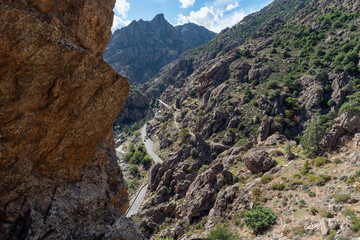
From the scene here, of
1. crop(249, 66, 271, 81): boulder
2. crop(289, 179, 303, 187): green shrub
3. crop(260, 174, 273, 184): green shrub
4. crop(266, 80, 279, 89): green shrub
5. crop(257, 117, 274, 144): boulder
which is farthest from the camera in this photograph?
crop(249, 66, 271, 81): boulder

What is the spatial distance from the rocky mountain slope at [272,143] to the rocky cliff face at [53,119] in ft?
66.8

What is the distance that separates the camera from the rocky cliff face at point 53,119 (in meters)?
8.44

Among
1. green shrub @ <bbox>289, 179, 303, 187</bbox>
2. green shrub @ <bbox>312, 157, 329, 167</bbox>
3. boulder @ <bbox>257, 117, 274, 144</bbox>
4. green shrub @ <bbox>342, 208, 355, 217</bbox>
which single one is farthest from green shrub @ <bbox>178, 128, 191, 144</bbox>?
green shrub @ <bbox>342, 208, 355, 217</bbox>

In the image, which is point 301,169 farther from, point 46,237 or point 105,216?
point 46,237

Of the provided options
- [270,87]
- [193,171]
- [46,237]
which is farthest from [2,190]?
[270,87]

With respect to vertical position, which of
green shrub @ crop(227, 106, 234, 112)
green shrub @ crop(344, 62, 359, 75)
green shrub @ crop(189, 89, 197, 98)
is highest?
green shrub @ crop(189, 89, 197, 98)

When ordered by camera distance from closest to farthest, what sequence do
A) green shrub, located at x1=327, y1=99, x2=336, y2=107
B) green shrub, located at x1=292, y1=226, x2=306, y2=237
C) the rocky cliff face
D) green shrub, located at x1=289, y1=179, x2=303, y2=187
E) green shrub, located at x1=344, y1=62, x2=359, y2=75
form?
the rocky cliff face
green shrub, located at x1=292, y1=226, x2=306, y2=237
green shrub, located at x1=289, y1=179, x2=303, y2=187
green shrub, located at x1=327, y1=99, x2=336, y2=107
green shrub, located at x1=344, y1=62, x2=359, y2=75

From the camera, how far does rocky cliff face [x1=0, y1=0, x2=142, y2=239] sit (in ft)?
27.7

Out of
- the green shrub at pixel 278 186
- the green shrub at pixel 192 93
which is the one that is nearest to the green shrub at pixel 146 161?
the green shrub at pixel 192 93

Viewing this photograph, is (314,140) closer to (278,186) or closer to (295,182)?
(295,182)

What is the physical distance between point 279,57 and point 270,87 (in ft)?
99.5

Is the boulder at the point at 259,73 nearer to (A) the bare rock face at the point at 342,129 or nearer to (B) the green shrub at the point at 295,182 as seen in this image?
(A) the bare rock face at the point at 342,129

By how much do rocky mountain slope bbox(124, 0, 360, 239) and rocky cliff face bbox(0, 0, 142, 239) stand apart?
20.4 m

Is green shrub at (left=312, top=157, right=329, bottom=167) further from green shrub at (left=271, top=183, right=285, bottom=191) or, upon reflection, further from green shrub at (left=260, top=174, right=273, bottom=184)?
green shrub at (left=260, top=174, right=273, bottom=184)
